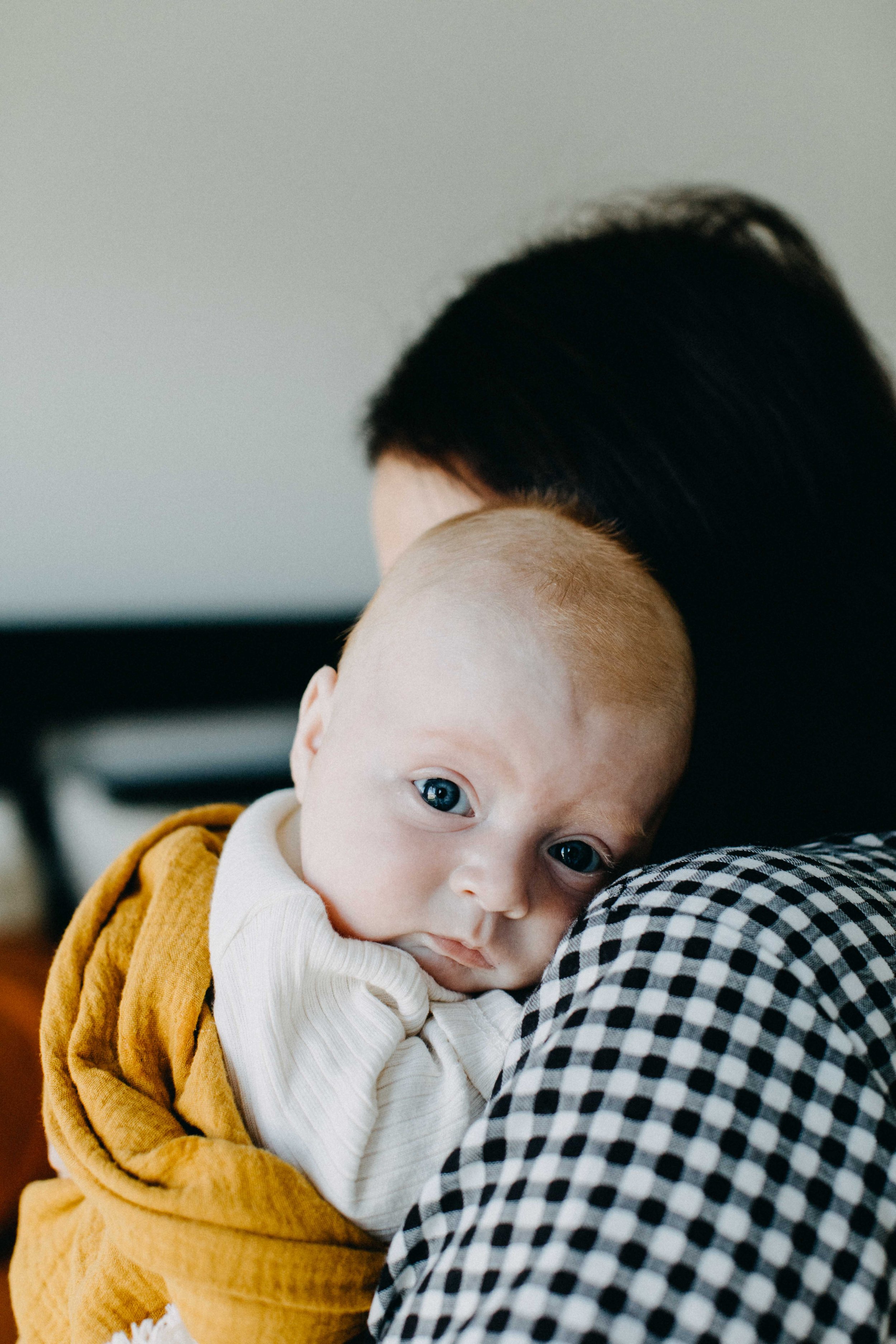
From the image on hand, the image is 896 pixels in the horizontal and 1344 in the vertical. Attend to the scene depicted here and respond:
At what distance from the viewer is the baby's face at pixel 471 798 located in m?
0.67

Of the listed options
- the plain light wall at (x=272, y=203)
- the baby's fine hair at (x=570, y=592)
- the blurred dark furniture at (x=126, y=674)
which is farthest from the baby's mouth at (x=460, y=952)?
the plain light wall at (x=272, y=203)

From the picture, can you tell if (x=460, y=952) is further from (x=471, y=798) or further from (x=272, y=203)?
(x=272, y=203)

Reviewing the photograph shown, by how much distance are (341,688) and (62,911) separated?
1079 millimetres

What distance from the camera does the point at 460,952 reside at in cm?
69

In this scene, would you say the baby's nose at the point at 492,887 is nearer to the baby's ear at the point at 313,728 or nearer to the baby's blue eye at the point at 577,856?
the baby's blue eye at the point at 577,856

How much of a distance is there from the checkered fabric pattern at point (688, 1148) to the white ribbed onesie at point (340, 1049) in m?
0.08

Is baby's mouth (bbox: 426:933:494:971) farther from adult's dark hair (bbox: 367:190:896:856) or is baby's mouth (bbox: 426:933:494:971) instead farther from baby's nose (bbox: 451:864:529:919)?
adult's dark hair (bbox: 367:190:896:856)

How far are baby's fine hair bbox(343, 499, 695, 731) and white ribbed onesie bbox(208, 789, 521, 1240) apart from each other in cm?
26

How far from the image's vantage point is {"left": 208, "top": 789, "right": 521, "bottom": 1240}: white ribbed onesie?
0.60m

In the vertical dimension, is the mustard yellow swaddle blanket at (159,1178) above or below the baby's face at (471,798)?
below

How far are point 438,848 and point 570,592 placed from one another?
0.77ft

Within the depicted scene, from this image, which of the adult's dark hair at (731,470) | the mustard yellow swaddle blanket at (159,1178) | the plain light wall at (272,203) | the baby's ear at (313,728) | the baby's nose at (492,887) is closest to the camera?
the mustard yellow swaddle blanket at (159,1178)

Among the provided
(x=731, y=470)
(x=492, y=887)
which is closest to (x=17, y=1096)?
(x=492, y=887)

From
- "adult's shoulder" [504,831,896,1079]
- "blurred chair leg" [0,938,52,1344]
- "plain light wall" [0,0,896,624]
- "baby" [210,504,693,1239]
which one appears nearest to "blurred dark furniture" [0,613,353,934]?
"plain light wall" [0,0,896,624]
